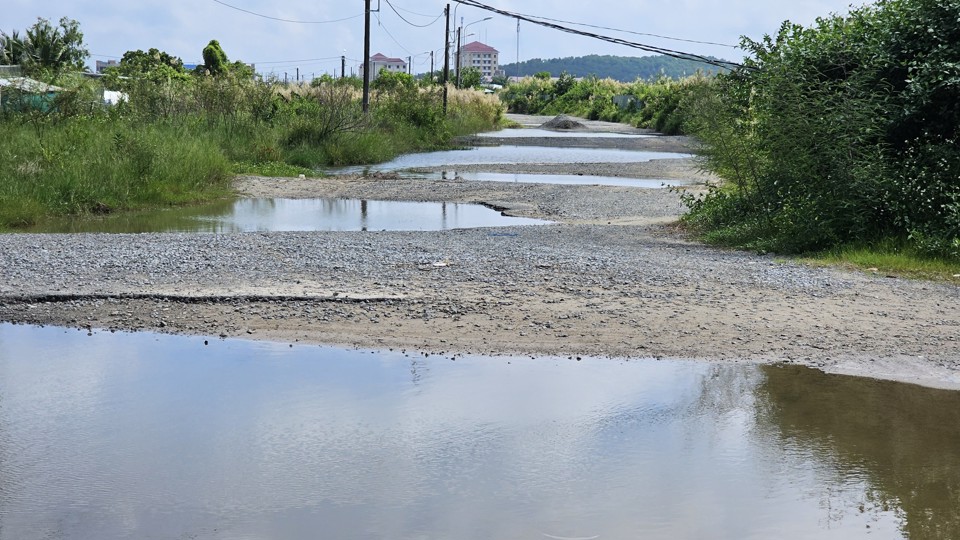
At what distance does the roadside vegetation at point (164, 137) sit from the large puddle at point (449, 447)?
1087 cm

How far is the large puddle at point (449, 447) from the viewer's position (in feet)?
16.9

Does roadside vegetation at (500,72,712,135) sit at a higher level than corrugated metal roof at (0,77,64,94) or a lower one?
higher

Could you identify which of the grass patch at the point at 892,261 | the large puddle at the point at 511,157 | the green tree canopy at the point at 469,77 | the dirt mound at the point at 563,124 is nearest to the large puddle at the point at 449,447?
the grass patch at the point at 892,261

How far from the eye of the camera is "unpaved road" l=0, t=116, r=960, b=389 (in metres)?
8.59

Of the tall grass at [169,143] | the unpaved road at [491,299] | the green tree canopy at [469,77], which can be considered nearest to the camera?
the unpaved road at [491,299]

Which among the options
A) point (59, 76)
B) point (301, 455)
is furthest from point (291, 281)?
point (59, 76)

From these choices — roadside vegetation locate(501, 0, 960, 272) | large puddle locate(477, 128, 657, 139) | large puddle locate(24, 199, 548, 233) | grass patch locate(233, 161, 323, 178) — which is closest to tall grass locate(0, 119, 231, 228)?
large puddle locate(24, 199, 548, 233)

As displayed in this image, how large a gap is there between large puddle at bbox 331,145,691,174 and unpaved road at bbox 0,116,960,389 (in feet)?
61.8

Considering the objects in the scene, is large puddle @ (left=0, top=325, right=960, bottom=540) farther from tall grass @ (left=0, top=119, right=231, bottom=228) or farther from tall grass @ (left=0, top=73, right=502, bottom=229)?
tall grass @ (left=0, top=73, right=502, bottom=229)

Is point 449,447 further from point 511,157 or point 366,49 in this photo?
point 366,49

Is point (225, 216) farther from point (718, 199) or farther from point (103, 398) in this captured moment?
point (103, 398)

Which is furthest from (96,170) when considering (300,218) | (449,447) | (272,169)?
(449,447)

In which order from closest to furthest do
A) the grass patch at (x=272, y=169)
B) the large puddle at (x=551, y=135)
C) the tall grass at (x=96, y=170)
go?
the tall grass at (x=96, y=170)
the grass patch at (x=272, y=169)
the large puddle at (x=551, y=135)

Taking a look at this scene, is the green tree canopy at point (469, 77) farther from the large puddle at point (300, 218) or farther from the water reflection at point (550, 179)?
the large puddle at point (300, 218)
